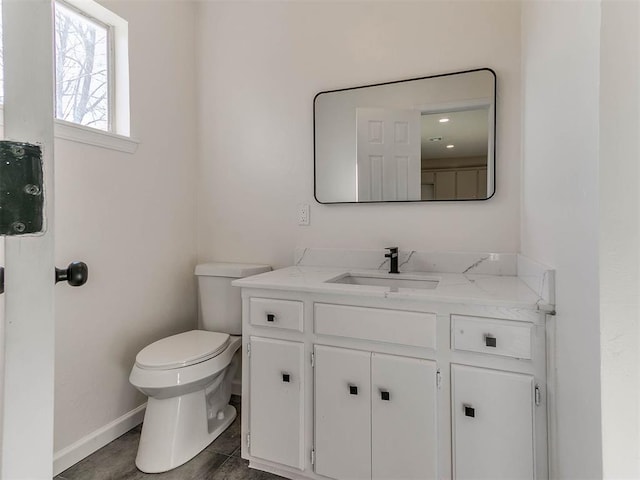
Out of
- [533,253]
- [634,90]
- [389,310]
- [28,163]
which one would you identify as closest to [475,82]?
[533,253]

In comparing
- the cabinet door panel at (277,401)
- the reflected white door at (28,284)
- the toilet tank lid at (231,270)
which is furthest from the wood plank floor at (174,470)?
the reflected white door at (28,284)

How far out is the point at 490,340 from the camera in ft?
3.79

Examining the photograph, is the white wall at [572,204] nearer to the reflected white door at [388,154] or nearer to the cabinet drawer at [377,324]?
the cabinet drawer at [377,324]

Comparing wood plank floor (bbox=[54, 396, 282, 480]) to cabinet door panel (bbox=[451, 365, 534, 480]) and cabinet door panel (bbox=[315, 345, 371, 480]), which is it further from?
cabinet door panel (bbox=[451, 365, 534, 480])

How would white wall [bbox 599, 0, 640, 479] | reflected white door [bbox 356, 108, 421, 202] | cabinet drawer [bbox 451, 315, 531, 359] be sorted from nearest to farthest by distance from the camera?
white wall [bbox 599, 0, 640, 479]
cabinet drawer [bbox 451, 315, 531, 359]
reflected white door [bbox 356, 108, 421, 202]

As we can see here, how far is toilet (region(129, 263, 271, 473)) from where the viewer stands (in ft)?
5.02

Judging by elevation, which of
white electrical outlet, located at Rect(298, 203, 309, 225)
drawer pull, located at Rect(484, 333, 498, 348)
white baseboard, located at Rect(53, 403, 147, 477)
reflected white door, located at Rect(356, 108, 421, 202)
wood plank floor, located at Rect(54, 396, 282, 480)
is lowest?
wood plank floor, located at Rect(54, 396, 282, 480)

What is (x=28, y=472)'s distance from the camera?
1.28 ft

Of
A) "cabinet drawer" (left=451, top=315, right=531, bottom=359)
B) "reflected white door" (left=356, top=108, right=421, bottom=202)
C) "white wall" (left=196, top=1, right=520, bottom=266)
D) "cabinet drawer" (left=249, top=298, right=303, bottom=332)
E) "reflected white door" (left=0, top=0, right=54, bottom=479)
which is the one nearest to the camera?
"reflected white door" (left=0, top=0, right=54, bottom=479)

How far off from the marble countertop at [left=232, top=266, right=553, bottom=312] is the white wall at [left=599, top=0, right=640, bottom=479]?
14.0 inches

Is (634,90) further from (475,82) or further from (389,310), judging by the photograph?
(475,82)

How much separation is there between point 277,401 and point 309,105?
61.3 inches

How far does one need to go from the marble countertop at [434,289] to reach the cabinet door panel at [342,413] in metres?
0.25

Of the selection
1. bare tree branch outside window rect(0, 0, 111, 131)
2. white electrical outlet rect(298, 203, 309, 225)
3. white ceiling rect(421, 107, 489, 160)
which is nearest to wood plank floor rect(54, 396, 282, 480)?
white electrical outlet rect(298, 203, 309, 225)
